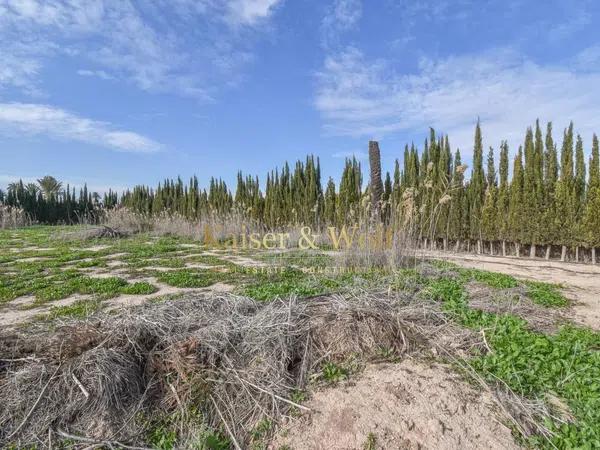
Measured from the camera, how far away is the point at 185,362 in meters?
2.21

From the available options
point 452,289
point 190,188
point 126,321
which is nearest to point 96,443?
point 126,321

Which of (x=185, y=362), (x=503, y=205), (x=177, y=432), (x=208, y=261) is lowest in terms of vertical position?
(x=177, y=432)

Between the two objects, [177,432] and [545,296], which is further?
[545,296]

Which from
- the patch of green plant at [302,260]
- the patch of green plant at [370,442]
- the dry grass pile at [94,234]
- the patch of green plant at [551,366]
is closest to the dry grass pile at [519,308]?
the patch of green plant at [551,366]

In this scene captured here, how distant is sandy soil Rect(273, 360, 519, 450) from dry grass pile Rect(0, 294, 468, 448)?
0.53ft

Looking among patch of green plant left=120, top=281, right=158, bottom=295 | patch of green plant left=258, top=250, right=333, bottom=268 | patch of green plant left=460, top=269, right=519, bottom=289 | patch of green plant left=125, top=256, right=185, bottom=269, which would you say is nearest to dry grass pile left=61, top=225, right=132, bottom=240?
patch of green plant left=125, top=256, right=185, bottom=269

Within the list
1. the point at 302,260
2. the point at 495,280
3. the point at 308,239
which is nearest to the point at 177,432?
the point at 495,280

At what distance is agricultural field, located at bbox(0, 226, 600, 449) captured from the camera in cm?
182

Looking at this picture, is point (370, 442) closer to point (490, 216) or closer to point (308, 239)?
point (308, 239)

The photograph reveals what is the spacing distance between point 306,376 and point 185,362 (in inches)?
27.6

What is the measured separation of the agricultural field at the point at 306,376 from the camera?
1.82 meters

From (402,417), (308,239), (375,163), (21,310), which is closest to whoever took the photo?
(402,417)

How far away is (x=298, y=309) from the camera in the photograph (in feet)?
8.71

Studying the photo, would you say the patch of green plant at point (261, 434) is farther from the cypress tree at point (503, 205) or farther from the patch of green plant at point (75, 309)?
the cypress tree at point (503, 205)
